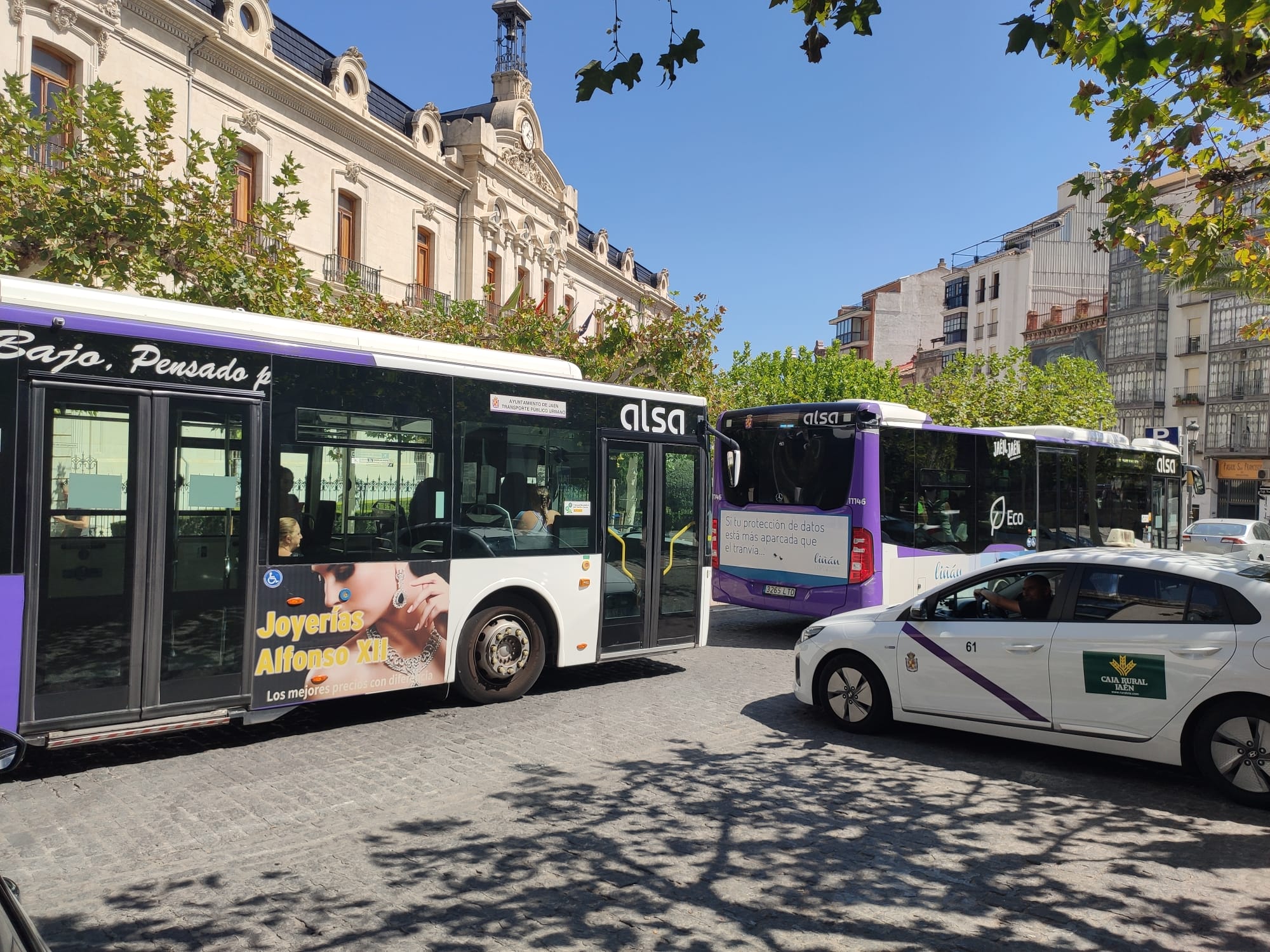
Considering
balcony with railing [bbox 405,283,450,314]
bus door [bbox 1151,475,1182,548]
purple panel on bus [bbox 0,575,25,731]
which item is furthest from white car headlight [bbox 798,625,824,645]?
balcony with railing [bbox 405,283,450,314]

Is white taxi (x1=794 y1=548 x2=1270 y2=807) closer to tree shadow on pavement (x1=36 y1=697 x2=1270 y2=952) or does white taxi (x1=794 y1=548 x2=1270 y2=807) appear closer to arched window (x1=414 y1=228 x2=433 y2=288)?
tree shadow on pavement (x1=36 y1=697 x2=1270 y2=952)

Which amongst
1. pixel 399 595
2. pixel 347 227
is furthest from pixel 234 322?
pixel 347 227

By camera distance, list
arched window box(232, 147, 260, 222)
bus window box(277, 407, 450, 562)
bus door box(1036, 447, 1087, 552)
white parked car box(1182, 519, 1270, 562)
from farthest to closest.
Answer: white parked car box(1182, 519, 1270, 562)
arched window box(232, 147, 260, 222)
bus door box(1036, 447, 1087, 552)
bus window box(277, 407, 450, 562)

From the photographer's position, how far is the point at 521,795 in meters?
5.82

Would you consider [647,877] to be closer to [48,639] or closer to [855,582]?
[48,639]

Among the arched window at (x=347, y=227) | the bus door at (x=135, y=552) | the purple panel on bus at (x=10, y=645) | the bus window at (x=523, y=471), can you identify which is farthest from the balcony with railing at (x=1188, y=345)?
the purple panel on bus at (x=10, y=645)

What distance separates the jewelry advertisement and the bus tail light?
18.4 ft

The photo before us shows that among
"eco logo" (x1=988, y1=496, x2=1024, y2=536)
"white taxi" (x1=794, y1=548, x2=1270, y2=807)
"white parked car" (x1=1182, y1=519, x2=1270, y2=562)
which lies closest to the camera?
"white taxi" (x1=794, y1=548, x2=1270, y2=807)

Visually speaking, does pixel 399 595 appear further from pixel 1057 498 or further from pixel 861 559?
pixel 1057 498

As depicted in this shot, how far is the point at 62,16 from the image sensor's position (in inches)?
759

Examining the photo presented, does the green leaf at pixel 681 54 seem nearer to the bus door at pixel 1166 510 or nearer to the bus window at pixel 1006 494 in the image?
the bus window at pixel 1006 494

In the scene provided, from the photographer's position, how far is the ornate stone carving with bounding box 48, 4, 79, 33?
19.2 m

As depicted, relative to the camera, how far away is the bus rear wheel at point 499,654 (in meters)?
8.14

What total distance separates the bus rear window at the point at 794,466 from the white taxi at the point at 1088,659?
14.4 feet
